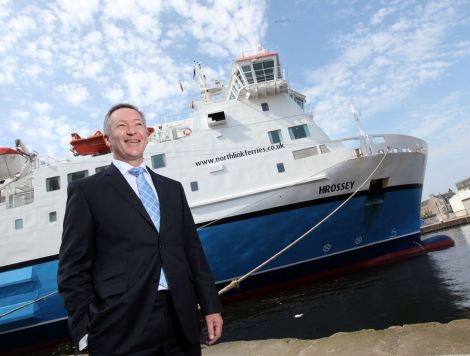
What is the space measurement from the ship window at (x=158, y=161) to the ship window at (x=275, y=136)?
4.36m

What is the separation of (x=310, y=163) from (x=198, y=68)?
9273 millimetres

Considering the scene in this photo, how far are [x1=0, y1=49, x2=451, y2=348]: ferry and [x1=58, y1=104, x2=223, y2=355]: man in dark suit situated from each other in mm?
8726

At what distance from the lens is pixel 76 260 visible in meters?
1.87

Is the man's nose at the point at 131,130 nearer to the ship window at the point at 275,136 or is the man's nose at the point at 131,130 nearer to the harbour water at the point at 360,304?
the harbour water at the point at 360,304

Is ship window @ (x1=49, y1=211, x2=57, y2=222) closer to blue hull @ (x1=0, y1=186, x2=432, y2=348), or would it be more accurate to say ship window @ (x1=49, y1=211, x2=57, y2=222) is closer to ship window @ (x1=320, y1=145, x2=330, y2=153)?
blue hull @ (x1=0, y1=186, x2=432, y2=348)

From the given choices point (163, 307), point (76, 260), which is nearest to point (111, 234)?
point (76, 260)

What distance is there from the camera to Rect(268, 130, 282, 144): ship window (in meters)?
12.7

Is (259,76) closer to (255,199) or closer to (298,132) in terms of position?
(298,132)

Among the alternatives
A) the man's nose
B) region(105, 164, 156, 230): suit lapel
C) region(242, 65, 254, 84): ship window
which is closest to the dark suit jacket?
region(105, 164, 156, 230): suit lapel

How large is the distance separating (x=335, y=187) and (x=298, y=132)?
2850 mm

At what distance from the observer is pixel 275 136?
12.8m

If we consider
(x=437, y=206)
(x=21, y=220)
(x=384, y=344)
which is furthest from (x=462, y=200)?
(x=21, y=220)

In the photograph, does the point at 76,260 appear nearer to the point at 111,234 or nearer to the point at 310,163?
the point at 111,234

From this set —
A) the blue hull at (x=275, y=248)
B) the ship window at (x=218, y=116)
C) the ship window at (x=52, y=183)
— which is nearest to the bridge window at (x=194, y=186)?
the blue hull at (x=275, y=248)
